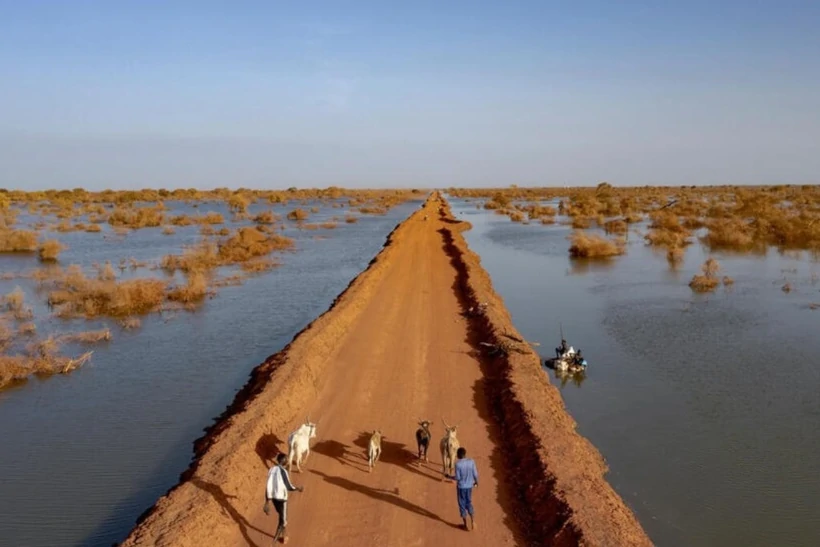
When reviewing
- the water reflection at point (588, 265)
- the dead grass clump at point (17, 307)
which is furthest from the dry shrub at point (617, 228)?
the dead grass clump at point (17, 307)

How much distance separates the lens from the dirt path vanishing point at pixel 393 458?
863 centimetres

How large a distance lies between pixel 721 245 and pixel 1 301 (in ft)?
156

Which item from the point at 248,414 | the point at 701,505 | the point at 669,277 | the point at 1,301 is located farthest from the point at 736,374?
the point at 1,301

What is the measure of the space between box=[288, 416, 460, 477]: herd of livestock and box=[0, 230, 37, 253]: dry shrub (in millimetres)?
46346

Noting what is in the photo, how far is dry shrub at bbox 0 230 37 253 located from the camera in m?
46.7

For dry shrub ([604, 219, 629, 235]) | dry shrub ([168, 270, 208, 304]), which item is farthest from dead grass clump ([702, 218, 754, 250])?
dry shrub ([168, 270, 208, 304])

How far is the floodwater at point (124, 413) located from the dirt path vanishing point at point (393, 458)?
4.40 feet

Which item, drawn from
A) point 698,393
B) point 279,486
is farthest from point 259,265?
point 279,486

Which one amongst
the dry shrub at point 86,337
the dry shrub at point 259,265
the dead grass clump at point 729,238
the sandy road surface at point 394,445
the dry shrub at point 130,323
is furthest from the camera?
the dead grass clump at point 729,238

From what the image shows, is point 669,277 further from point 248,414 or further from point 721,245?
point 248,414

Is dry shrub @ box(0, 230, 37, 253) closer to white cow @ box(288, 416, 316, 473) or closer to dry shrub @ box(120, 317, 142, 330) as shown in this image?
dry shrub @ box(120, 317, 142, 330)

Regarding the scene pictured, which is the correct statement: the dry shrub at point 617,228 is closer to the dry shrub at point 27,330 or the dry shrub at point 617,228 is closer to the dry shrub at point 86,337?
the dry shrub at point 86,337

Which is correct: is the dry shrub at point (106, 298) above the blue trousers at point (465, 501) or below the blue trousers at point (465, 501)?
below

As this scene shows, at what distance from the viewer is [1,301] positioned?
2795 cm
